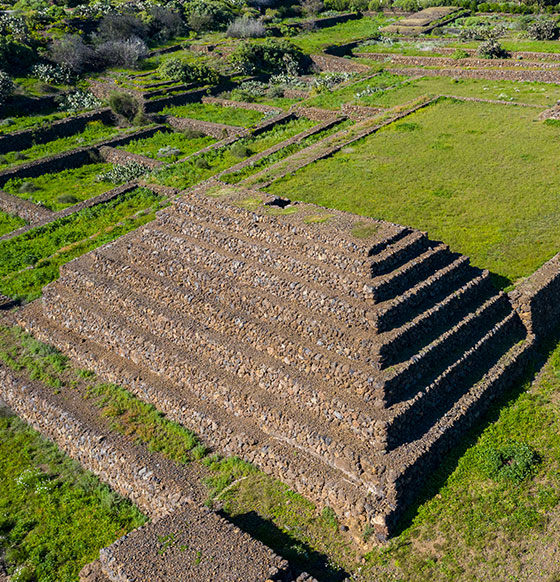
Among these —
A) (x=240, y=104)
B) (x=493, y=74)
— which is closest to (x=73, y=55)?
(x=240, y=104)

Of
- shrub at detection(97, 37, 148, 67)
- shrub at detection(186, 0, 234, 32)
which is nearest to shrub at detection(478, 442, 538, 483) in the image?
shrub at detection(97, 37, 148, 67)

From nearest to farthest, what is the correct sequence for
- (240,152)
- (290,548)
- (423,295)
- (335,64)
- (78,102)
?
(290,548), (423,295), (240,152), (78,102), (335,64)

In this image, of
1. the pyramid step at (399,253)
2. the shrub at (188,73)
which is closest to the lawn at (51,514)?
the pyramid step at (399,253)

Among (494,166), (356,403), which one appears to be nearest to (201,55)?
(494,166)

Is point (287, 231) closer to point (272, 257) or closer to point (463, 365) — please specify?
point (272, 257)

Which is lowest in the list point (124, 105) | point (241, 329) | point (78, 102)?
point (241, 329)

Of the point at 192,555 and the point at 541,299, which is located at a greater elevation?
the point at 541,299
